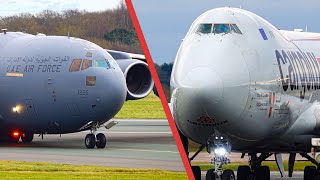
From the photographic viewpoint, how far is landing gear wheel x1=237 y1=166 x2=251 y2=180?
30.3m

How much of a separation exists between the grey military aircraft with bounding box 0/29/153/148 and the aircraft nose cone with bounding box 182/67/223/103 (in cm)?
1738

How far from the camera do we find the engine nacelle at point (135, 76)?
139ft

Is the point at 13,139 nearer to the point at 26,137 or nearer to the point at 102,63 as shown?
the point at 26,137

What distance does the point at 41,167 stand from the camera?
96.4 ft

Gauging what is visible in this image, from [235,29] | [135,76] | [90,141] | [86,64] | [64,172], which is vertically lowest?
[90,141]

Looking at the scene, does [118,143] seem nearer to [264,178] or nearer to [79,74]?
[79,74]

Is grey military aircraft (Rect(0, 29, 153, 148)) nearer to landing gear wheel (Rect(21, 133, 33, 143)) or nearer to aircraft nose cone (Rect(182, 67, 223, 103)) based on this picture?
landing gear wheel (Rect(21, 133, 33, 143))

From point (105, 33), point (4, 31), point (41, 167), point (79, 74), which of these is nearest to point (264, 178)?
point (41, 167)

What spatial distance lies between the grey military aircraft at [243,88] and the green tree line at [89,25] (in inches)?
57.7

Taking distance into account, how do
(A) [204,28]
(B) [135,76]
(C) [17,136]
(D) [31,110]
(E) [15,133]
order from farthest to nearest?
(B) [135,76] → (E) [15,133] → (C) [17,136] → (D) [31,110] → (A) [204,28]

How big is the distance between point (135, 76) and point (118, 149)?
819cm

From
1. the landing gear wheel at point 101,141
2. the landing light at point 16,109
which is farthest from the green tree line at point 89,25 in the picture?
the landing light at point 16,109

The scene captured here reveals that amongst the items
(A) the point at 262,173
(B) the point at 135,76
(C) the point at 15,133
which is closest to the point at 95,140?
(C) the point at 15,133

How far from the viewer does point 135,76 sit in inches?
1763
